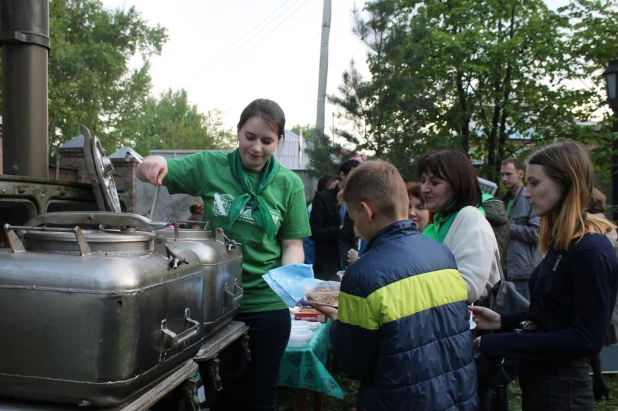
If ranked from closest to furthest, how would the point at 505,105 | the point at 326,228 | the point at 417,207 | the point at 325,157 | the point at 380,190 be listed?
the point at 380,190 < the point at 417,207 < the point at 326,228 < the point at 325,157 < the point at 505,105

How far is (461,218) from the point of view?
2.48 metres

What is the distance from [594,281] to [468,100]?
487 inches

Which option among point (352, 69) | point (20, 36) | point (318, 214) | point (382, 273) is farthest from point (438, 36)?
point (382, 273)

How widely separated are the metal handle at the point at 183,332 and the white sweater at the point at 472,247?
119 cm

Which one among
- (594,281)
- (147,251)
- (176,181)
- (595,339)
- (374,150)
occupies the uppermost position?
(374,150)

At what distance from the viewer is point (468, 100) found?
44.9ft

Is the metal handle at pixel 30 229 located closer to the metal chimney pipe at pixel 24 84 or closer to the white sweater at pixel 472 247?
the white sweater at pixel 472 247

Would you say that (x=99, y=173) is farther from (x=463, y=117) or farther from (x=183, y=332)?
(x=463, y=117)

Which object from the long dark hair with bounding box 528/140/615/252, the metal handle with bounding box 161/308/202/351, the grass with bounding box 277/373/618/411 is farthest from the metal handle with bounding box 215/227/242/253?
the grass with bounding box 277/373/618/411

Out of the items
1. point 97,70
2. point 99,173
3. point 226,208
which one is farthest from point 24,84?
point 97,70

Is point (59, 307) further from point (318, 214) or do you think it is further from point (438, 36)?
point (438, 36)

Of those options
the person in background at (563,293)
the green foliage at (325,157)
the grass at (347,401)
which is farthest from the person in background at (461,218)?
the green foliage at (325,157)

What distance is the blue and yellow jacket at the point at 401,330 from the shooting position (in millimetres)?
1736

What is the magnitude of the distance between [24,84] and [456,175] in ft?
7.10
